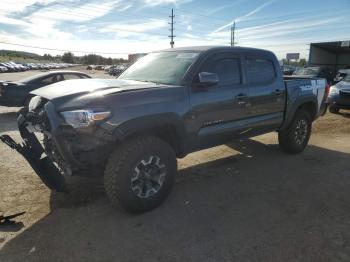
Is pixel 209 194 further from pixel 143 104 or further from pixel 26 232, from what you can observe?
pixel 26 232

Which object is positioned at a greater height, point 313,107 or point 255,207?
point 313,107

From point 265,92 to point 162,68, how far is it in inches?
69.5

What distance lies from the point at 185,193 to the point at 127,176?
120 centimetres

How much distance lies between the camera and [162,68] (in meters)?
4.70

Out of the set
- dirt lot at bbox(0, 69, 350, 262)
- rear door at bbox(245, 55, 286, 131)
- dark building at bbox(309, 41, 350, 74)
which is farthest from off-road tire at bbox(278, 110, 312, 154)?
dark building at bbox(309, 41, 350, 74)

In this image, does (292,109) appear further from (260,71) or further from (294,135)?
(260,71)

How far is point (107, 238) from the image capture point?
136 inches

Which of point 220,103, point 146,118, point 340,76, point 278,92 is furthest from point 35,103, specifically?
point 340,76

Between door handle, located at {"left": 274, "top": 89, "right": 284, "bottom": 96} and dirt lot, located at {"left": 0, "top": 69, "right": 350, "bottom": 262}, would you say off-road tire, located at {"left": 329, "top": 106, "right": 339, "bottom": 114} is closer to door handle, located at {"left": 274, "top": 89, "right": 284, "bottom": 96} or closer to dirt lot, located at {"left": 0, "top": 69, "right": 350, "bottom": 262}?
dirt lot, located at {"left": 0, "top": 69, "right": 350, "bottom": 262}

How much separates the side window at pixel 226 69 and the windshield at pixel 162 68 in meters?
0.26

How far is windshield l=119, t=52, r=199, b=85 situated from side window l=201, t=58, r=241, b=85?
0.26 m

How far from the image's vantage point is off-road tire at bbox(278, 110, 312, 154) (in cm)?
636

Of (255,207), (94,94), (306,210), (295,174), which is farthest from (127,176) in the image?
(295,174)

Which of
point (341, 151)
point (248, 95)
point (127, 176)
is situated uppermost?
point (248, 95)
